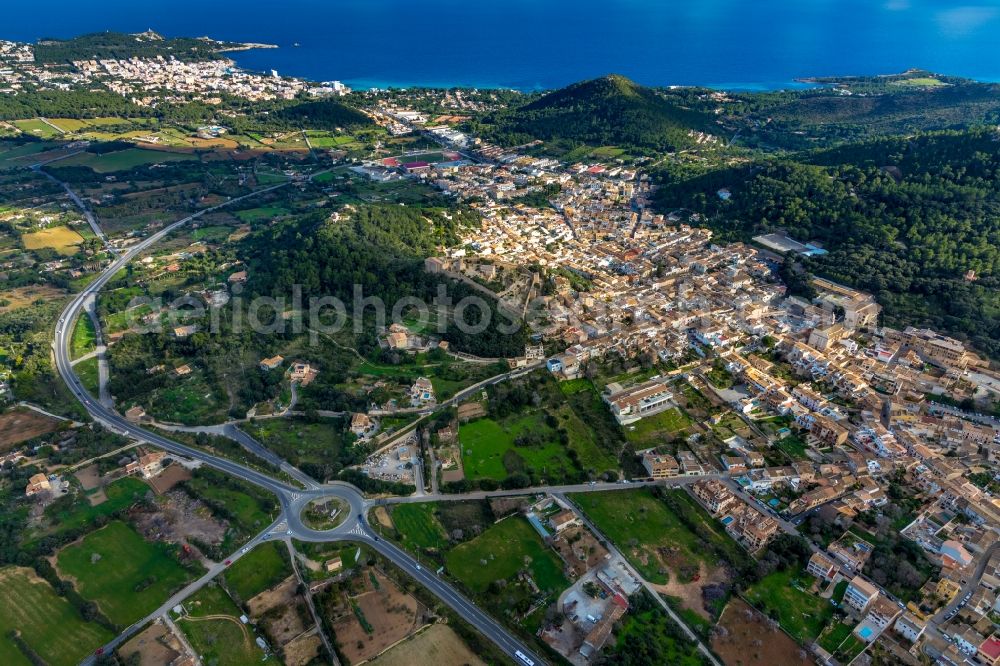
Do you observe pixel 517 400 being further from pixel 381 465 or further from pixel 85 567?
pixel 85 567

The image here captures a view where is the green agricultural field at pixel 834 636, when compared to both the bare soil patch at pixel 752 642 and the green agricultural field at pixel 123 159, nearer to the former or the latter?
Answer: the bare soil patch at pixel 752 642

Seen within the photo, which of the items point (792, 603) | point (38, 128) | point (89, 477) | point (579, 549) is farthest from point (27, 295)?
point (792, 603)

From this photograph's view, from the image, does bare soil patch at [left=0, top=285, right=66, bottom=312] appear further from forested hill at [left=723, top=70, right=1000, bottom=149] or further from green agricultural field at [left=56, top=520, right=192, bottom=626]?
forested hill at [left=723, top=70, right=1000, bottom=149]

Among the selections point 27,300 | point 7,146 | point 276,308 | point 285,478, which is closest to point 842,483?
point 285,478

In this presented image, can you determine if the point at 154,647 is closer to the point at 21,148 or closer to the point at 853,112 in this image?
the point at 21,148

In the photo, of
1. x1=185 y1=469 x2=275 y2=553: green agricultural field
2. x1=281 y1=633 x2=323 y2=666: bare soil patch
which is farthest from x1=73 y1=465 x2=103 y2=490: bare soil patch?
x1=281 y1=633 x2=323 y2=666: bare soil patch

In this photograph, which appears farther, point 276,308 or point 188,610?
point 276,308

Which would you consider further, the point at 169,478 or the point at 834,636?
the point at 169,478
